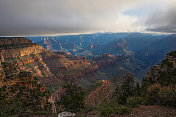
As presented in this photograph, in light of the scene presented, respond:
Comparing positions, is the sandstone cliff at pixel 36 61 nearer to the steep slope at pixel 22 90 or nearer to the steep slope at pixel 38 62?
the steep slope at pixel 38 62

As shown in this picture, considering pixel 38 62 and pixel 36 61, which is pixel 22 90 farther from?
pixel 36 61

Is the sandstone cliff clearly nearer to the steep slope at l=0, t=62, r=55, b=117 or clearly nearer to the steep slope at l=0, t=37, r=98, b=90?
the steep slope at l=0, t=37, r=98, b=90

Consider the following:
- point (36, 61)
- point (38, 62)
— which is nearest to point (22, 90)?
point (38, 62)

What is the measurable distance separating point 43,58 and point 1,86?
8218cm

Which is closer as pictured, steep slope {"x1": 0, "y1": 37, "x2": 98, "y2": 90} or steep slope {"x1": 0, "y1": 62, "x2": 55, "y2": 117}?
steep slope {"x1": 0, "y1": 62, "x2": 55, "y2": 117}

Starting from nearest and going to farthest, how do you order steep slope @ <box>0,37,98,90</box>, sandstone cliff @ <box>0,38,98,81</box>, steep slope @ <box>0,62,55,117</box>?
1. steep slope @ <box>0,62,55,117</box>
2. steep slope @ <box>0,37,98,90</box>
3. sandstone cliff @ <box>0,38,98,81</box>

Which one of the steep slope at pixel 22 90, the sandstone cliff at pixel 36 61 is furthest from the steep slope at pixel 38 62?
the steep slope at pixel 22 90

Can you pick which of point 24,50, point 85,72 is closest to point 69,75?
point 85,72

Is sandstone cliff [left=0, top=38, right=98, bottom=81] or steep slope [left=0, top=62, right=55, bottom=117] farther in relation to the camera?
sandstone cliff [left=0, top=38, right=98, bottom=81]

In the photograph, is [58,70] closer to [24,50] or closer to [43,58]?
[43,58]

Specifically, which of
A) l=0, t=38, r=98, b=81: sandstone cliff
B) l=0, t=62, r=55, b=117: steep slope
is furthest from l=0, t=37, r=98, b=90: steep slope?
l=0, t=62, r=55, b=117: steep slope

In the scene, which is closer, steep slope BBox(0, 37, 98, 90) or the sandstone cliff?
steep slope BBox(0, 37, 98, 90)

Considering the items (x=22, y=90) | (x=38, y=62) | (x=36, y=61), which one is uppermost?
(x=22, y=90)

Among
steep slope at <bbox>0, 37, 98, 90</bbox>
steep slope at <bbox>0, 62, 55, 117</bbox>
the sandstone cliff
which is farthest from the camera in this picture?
the sandstone cliff
